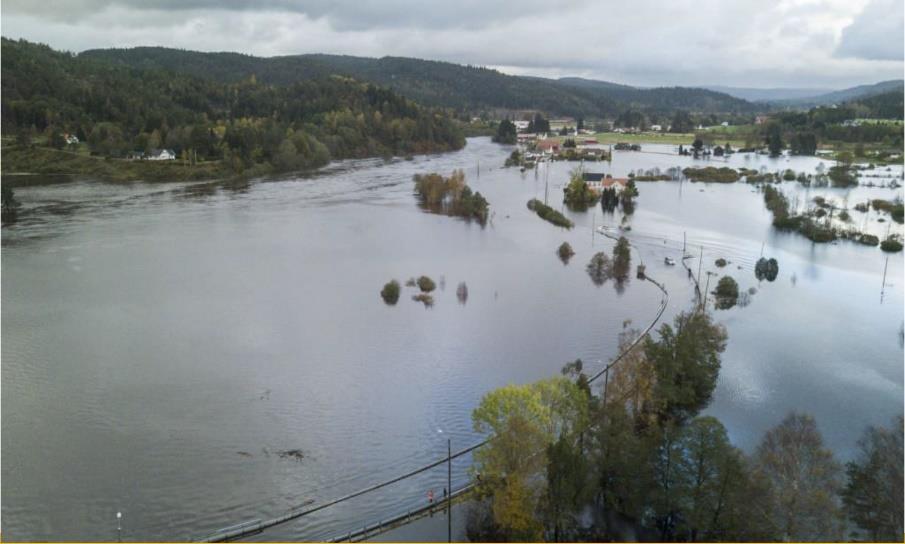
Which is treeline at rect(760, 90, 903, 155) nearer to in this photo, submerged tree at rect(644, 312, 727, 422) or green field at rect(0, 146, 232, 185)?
green field at rect(0, 146, 232, 185)

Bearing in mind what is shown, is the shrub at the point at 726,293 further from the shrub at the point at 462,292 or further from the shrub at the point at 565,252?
the shrub at the point at 462,292

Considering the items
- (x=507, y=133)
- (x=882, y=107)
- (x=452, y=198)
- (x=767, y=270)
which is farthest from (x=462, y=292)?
(x=882, y=107)

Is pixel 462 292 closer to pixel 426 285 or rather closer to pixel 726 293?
pixel 426 285

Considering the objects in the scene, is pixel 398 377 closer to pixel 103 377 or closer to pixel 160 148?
pixel 103 377

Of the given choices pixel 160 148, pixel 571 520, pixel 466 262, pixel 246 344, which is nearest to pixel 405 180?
pixel 160 148

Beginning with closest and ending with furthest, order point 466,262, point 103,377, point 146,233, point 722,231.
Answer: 1. point 103,377
2. point 466,262
3. point 146,233
4. point 722,231

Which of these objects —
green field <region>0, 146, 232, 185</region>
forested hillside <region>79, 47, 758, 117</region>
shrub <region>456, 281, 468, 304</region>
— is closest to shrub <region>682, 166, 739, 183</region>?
green field <region>0, 146, 232, 185</region>

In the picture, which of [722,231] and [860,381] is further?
[722,231]
